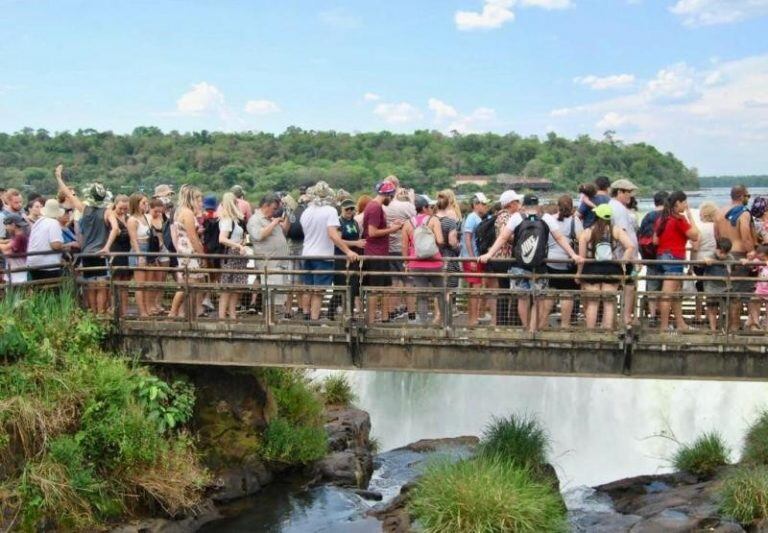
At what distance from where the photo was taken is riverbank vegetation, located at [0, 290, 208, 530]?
11.9m

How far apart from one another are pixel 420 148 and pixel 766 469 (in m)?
96.8

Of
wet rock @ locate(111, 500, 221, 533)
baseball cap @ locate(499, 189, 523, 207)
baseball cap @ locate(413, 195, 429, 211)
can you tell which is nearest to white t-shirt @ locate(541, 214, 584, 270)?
baseball cap @ locate(499, 189, 523, 207)

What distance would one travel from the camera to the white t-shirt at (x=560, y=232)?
12.6 metres

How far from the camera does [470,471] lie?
12641mm

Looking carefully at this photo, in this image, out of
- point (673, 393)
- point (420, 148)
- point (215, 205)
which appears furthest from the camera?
point (420, 148)

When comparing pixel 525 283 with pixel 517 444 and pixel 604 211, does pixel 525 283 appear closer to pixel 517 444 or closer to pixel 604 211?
pixel 604 211

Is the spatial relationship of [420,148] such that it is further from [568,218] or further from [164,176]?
[568,218]

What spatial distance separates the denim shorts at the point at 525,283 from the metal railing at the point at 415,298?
0.06 feet

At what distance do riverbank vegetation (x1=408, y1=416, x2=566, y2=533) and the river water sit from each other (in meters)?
2.97

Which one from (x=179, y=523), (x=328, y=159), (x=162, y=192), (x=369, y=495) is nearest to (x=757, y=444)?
(x=369, y=495)

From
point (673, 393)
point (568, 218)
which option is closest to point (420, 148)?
point (673, 393)

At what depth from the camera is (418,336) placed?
1277 cm

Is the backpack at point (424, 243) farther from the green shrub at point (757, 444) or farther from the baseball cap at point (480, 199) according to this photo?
the green shrub at point (757, 444)

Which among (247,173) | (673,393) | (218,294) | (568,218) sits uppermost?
(247,173)
